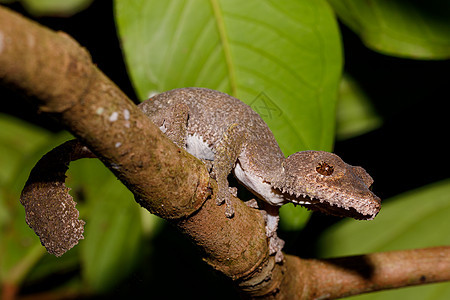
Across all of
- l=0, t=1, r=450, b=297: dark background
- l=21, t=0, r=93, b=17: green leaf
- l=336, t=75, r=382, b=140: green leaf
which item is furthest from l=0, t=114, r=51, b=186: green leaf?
l=336, t=75, r=382, b=140: green leaf

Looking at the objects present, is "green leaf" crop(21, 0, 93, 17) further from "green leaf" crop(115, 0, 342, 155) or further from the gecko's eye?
the gecko's eye

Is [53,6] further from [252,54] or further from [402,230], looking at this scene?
[402,230]

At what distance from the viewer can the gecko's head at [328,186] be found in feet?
6.84

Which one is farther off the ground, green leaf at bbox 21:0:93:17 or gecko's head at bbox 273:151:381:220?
gecko's head at bbox 273:151:381:220

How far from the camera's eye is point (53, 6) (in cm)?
320

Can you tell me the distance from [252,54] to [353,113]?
49.7 inches

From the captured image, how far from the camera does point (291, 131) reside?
2.66 m

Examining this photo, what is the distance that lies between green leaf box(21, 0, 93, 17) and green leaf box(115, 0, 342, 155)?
0.71 meters

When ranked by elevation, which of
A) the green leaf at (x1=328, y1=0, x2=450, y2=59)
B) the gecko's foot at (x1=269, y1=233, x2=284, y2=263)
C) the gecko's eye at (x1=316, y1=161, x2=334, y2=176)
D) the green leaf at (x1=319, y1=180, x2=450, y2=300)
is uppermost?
the green leaf at (x1=328, y1=0, x2=450, y2=59)

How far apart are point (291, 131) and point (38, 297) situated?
137 inches

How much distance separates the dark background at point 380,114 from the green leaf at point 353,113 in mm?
70

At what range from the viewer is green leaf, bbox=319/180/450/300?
3.84 metres

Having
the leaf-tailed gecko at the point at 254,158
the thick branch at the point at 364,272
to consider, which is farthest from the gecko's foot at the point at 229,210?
the thick branch at the point at 364,272

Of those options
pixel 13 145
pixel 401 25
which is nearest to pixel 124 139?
pixel 401 25
